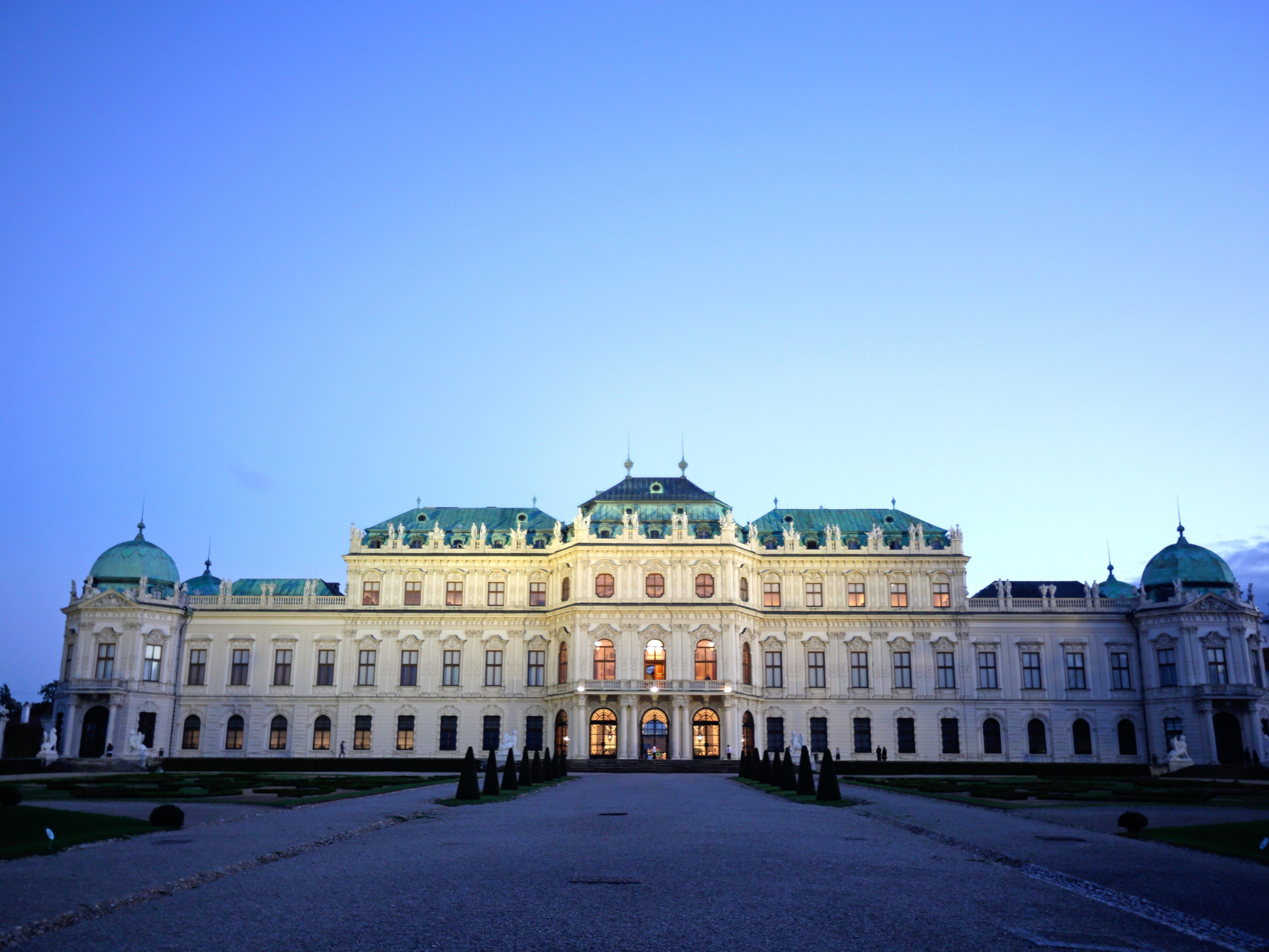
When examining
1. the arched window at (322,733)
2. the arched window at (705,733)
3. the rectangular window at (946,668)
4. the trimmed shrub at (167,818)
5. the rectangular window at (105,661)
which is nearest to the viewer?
the trimmed shrub at (167,818)

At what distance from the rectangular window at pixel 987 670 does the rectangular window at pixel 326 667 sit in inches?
1811

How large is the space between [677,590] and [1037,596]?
33.2 m

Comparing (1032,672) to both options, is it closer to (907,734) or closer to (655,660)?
(907,734)

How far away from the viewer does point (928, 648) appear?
3059 inches

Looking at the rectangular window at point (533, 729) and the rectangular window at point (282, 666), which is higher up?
the rectangular window at point (282, 666)

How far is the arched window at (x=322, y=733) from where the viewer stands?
7656cm

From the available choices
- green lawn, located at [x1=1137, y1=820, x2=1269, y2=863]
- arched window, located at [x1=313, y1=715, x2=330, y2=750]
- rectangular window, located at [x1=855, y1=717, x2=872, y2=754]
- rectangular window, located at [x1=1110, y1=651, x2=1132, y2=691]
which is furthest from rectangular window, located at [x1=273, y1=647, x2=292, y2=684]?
green lawn, located at [x1=1137, y1=820, x2=1269, y2=863]

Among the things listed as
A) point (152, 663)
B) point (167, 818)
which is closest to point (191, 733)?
point (152, 663)

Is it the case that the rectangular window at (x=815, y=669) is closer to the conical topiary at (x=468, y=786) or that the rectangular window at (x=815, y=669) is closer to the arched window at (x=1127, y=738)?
the arched window at (x=1127, y=738)

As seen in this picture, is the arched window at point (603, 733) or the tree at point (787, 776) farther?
the arched window at point (603, 733)

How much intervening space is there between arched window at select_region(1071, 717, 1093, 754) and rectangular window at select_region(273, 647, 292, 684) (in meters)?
55.2

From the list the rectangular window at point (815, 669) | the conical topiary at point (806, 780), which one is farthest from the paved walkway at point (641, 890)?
the rectangular window at point (815, 669)

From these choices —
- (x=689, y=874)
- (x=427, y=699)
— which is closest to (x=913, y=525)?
(x=427, y=699)

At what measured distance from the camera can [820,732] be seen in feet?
251
